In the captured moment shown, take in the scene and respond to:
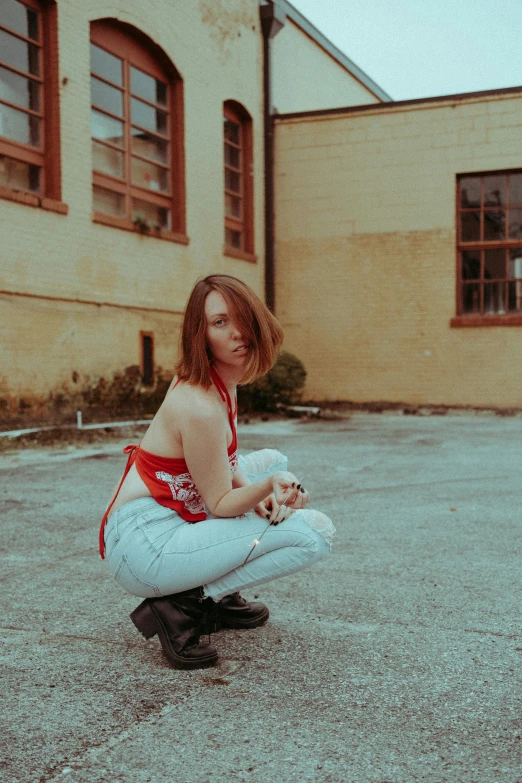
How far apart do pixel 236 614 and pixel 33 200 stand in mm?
7584

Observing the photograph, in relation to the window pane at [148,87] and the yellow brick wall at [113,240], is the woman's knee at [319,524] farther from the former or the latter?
the window pane at [148,87]

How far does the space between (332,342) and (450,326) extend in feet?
6.80

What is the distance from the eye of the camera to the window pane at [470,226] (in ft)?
45.7

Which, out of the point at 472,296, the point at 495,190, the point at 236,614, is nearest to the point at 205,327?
the point at 236,614

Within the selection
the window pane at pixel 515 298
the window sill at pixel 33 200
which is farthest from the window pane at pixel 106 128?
the window pane at pixel 515 298

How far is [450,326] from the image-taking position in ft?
45.5

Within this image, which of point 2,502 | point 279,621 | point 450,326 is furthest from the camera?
point 450,326

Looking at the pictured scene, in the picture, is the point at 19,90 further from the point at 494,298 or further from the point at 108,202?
the point at 494,298

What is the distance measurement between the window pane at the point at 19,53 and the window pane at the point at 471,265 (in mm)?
7636

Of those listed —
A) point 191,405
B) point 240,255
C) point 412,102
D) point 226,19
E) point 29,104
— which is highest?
point 226,19

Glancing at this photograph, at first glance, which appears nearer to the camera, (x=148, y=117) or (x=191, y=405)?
(x=191, y=405)

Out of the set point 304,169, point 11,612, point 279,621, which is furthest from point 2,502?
point 304,169

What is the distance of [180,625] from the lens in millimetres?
2582

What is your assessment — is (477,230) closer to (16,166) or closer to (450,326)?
(450,326)
